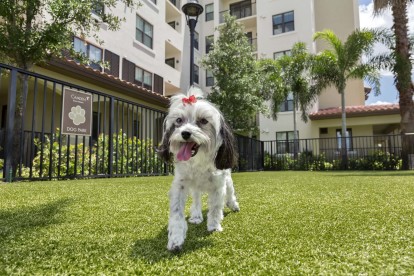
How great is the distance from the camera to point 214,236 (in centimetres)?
196

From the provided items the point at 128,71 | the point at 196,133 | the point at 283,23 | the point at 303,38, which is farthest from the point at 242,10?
the point at 196,133

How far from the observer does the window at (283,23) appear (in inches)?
933

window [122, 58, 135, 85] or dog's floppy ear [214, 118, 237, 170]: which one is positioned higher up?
window [122, 58, 135, 85]

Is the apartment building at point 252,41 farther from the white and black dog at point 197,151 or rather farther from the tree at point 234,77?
the white and black dog at point 197,151

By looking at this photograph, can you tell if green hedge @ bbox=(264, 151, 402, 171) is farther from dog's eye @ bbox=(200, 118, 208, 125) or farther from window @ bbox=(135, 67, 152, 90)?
dog's eye @ bbox=(200, 118, 208, 125)

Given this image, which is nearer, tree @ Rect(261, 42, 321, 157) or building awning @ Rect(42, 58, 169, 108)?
building awning @ Rect(42, 58, 169, 108)

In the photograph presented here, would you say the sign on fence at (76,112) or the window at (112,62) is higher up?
the window at (112,62)

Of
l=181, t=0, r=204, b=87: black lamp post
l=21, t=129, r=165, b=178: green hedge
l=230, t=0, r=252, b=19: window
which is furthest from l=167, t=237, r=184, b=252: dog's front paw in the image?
l=230, t=0, r=252, b=19: window

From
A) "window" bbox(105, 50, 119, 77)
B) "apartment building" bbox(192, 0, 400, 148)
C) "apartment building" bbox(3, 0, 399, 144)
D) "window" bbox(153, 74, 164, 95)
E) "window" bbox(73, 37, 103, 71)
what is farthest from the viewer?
"apartment building" bbox(192, 0, 400, 148)

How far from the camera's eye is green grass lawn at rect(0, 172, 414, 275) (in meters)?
1.34

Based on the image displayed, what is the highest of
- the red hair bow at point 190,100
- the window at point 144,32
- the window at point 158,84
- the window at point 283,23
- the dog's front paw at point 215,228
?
the window at point 283,23

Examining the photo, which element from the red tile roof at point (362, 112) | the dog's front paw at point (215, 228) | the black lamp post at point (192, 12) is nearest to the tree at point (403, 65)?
the red tile roof at point (362, 112)

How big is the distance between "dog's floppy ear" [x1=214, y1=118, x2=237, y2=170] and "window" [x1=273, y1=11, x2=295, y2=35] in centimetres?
2360

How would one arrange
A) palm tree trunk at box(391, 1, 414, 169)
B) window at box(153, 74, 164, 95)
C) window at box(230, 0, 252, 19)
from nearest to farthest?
palm tree trunk at box(391, 1, 414, 169) < window at box(153, 74, 164, 95) < window at box(230, 0, 252, 19)
